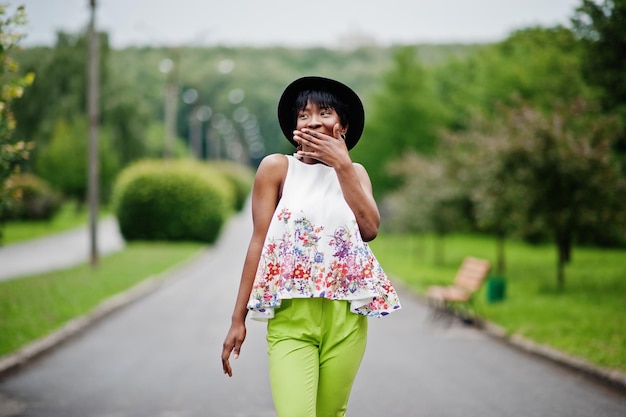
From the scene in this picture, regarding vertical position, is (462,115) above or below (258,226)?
above

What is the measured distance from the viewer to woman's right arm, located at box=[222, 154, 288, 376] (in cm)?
328

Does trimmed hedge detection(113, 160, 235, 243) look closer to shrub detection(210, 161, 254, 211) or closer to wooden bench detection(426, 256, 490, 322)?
wooden bench detection(426, 256, 490, 322)

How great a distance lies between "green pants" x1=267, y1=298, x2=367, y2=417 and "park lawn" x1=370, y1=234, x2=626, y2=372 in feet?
17.0

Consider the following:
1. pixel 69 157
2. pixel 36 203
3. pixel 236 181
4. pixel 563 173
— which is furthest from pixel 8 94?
pixel 236 181

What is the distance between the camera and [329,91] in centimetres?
349

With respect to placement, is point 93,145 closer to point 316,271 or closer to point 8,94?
point 8,94

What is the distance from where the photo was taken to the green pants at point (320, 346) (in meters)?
3.14

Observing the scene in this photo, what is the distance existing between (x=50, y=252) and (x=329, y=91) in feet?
81.3

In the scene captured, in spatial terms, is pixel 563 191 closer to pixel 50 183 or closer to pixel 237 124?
pixel 50 183

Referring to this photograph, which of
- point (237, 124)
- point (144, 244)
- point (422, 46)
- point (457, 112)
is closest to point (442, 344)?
point (144, 244)

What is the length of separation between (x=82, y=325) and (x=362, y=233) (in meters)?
8.50

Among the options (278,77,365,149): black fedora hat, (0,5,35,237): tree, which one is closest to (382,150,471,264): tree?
(0,5,35,237): tree

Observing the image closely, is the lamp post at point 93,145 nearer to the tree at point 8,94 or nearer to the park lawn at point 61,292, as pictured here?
the park lawn at point 61,292

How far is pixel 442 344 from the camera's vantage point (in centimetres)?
1010
